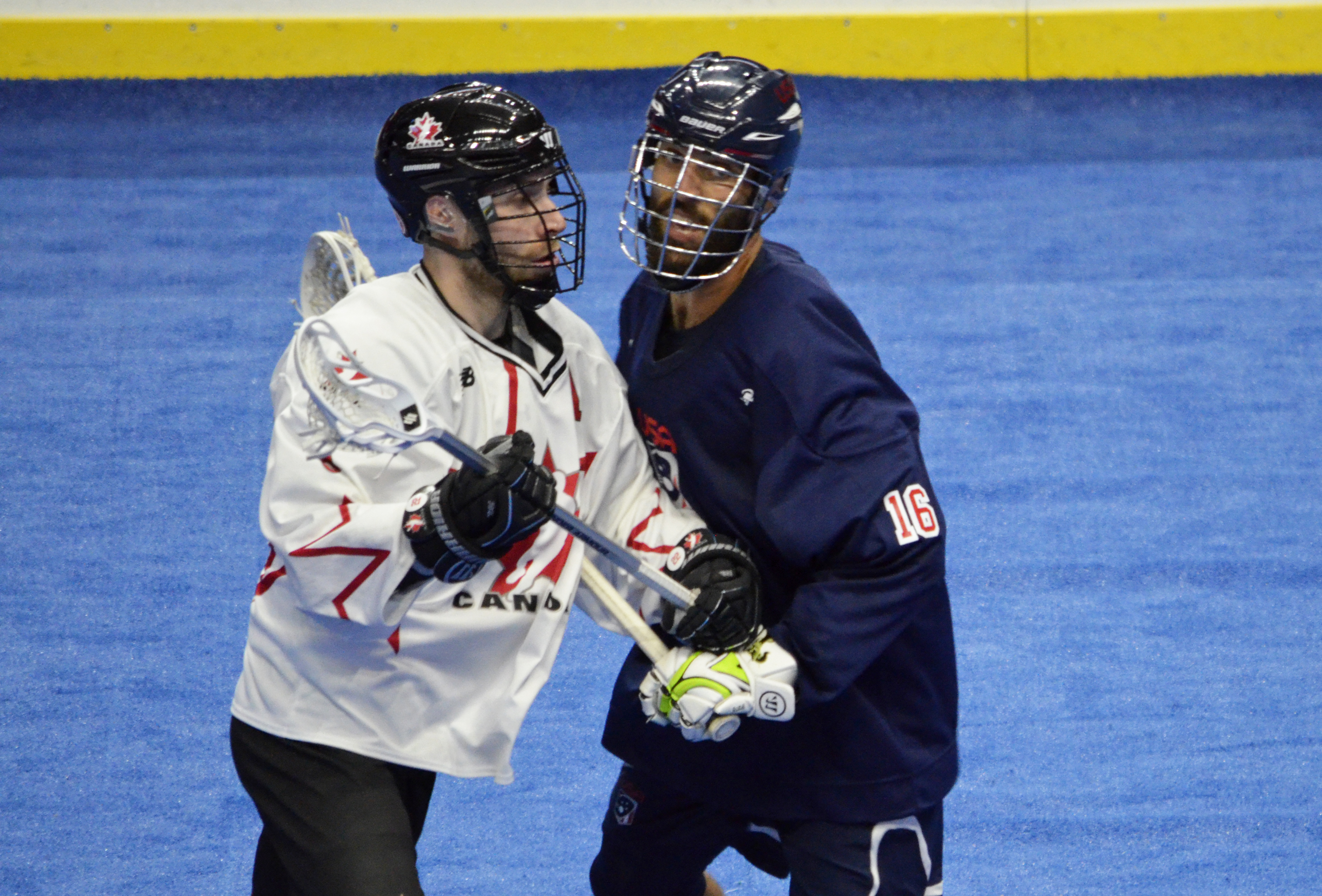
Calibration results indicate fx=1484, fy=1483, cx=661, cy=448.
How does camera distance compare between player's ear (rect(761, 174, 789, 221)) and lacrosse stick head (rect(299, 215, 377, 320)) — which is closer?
player's ear (rect(761, 174, 789, 221))

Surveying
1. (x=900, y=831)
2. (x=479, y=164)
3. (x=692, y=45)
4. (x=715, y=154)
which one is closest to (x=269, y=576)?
(x=479, y=164)

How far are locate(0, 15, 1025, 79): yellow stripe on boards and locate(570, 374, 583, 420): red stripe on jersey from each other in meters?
5.08

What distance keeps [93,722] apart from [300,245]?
9.25 feet

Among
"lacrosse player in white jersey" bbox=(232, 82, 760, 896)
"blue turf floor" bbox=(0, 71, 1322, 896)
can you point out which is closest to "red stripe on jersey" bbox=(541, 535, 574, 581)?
"lacrosse player in white jersey" bbox=(232, 82, 760, 896)

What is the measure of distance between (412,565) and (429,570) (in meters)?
0.03

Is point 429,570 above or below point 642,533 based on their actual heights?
above

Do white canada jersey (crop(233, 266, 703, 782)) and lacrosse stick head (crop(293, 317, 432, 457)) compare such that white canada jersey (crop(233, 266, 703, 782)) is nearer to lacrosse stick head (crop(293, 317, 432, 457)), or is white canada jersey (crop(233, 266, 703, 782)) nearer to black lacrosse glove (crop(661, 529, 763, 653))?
lacrosse stick head (crop(293, 317, 432, 457))

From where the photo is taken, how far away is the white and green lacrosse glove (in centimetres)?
220

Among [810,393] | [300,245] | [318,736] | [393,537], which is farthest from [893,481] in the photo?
[300,245]

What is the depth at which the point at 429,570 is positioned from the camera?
2.10 meters

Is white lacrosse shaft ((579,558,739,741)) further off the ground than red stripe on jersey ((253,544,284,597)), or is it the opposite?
red stripe on jersey ((253,544,284,597))

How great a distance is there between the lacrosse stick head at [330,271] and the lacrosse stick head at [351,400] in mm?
A: 456

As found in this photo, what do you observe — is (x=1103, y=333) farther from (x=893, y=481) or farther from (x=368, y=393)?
(x=368, y=393)

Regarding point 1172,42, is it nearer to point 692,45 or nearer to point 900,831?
point 692,45
